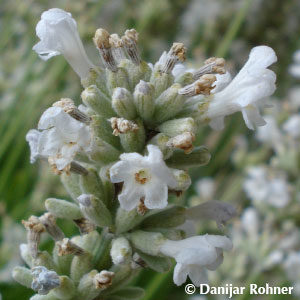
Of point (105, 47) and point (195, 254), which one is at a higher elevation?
point (105, 47)

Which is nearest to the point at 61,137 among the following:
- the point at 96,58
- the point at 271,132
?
the point at 271,132

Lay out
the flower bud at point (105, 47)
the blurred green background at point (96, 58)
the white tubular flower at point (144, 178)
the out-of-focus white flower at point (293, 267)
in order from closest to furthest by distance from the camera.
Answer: the white tubular flower at point (144, 178) → the flower bud at point (105, 47) → the out-of-focus white flower at point (293, 267) → the blurred green background at point (96, 58)

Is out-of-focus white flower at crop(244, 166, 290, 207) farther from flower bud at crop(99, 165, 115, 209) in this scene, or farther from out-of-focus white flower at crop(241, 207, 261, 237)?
flower bud at crop(99, 165, 115, 209)

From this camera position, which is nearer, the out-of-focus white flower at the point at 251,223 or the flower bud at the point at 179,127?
the flower bud at the point at 179,127

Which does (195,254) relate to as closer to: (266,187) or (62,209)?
(62,209)

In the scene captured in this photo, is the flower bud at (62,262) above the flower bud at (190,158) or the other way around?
the other way around

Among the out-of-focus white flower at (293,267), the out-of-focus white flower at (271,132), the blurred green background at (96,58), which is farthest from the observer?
the out-of-focus white flower at (271,132)

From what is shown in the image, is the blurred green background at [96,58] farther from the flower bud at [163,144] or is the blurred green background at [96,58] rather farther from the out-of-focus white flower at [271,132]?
the flower bud at [163,144]

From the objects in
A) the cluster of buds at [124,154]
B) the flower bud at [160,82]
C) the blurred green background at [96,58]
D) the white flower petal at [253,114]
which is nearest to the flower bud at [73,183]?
the cluster of buds at [124,154]

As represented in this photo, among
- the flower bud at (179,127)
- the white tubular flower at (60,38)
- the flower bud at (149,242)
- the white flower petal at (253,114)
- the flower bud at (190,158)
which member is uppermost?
the white tubular flower at (60,38)
